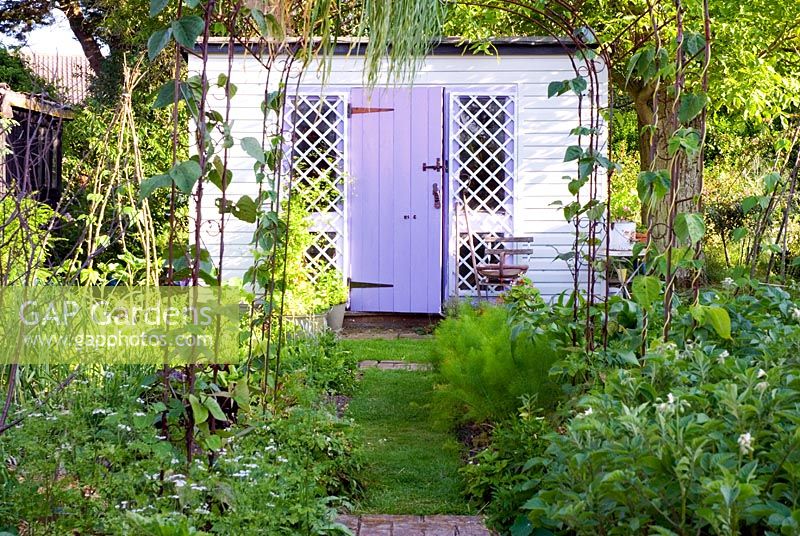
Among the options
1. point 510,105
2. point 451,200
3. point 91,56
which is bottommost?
point 451,200

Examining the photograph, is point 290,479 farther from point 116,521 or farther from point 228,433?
point 116,521

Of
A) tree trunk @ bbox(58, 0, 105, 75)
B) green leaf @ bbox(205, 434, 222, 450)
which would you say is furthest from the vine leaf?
tree trunk @ bbox(58, 0, 105, 75)

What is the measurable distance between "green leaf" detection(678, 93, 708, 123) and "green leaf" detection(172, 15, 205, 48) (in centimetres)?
150

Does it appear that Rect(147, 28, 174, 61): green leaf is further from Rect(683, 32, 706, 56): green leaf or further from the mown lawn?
the mown lawn

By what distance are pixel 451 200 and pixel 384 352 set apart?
76.9 inches

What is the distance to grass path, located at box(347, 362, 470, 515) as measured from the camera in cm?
344

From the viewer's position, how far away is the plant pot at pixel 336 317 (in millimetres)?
7419

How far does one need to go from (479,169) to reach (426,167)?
47cm

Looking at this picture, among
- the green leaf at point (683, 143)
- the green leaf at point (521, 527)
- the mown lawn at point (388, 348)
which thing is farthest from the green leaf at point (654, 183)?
the mown lawn at point (388, 348)

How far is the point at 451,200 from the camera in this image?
8.28m

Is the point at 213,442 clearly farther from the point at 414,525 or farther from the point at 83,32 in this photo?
the point at 83,32

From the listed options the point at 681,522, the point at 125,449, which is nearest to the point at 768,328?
the point at 681,522

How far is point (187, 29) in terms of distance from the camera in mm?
2498

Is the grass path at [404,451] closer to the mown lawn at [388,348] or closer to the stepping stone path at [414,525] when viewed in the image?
the stepping stone path at [414,525]
